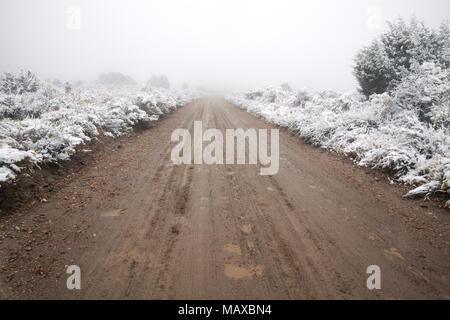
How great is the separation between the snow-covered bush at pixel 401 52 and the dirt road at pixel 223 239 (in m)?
7.09

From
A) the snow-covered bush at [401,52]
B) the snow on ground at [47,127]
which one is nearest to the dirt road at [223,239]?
the snow on ground at [47,127]

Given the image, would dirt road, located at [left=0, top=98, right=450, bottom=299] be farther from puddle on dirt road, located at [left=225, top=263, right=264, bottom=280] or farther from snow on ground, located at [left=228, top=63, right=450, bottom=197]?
snow on ground, located at [left=228, top=63, right=450, bottom=197]

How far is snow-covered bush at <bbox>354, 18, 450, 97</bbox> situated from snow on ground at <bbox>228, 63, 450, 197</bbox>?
4.99 feet

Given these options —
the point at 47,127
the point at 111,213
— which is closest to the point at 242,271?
the point at 111,213

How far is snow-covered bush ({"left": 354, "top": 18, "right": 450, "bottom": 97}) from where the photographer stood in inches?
379

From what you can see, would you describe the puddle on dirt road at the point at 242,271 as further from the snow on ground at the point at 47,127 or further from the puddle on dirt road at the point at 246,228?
the snow on ground at the point at 47,127

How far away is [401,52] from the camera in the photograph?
397 inches

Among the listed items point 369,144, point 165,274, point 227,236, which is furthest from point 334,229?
point 369,144

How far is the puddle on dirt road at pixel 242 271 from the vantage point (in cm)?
269

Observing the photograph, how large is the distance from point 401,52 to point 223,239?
479 inches

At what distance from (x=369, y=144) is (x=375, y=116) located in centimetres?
208

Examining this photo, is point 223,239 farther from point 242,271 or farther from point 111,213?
point 111,213

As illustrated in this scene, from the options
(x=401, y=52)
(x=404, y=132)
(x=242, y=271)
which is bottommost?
(x=242, y=271)

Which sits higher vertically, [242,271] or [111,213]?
[111,213]
